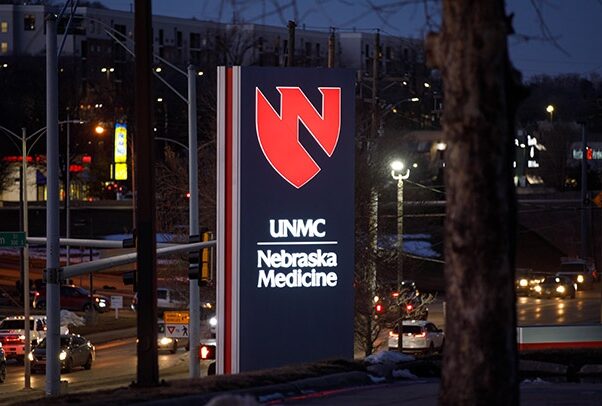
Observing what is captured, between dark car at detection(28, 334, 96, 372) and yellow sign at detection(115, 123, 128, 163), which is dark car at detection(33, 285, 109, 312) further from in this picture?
dark car at detection(28, 334, 96, 372)

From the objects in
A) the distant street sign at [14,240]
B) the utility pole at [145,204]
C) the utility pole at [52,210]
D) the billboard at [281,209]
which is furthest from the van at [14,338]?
the utility pole at [145,204]

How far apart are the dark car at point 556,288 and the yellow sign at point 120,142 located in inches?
949

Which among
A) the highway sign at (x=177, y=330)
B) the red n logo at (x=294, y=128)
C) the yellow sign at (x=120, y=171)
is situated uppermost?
the red n logo at (x=294, y=128)

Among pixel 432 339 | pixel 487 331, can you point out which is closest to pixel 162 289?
pixel 432 339

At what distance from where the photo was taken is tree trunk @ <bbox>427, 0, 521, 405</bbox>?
8.76 m

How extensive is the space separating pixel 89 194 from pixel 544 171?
42.0 m

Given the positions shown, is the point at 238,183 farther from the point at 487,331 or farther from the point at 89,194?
the point at 89,194

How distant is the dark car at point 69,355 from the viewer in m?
42.2

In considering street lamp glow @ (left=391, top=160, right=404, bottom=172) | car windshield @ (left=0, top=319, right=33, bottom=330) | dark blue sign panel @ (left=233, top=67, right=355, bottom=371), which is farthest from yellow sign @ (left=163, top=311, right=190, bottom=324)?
car windshield @ (left=0, top=319, right=33, bottom=330)

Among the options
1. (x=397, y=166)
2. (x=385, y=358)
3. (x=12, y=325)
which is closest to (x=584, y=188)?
(x=397, y=166)

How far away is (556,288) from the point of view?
228 ft

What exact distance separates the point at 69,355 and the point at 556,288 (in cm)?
3471

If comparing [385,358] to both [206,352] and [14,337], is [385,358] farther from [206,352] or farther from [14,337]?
[14,337]

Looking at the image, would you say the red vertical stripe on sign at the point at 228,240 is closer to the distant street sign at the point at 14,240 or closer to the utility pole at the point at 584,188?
the distant street sign at the point at 14,240
